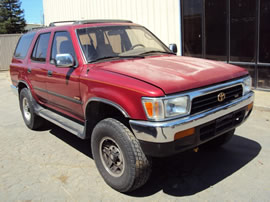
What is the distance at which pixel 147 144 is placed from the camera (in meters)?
2.95

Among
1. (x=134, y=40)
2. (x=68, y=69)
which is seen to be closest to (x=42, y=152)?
(x=68, y=69)

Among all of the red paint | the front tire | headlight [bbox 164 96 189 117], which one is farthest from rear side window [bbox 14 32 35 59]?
headlight [bbox 164 96 189 117]

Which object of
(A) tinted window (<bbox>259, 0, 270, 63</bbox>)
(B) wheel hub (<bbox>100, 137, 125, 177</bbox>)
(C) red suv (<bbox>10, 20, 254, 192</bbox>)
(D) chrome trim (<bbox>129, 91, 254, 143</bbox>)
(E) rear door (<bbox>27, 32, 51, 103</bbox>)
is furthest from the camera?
(A) tinted window (<bbox>259, 0, 270, 63</bbox>)

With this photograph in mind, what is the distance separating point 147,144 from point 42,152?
8.30 ft

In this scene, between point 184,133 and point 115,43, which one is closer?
point 184,133

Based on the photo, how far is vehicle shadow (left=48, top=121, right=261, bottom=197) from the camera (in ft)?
11.4

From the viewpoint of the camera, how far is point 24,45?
6.11 m

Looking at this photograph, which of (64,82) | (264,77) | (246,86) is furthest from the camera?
(264,77)

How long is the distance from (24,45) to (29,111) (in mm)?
1383

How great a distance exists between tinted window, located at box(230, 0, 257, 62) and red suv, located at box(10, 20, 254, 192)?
4.34 metres

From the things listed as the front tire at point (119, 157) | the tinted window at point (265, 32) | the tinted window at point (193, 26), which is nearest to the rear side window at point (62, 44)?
the front tire at point (119, 157)

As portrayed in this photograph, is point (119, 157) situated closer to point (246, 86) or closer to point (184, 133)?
point (184, 133)

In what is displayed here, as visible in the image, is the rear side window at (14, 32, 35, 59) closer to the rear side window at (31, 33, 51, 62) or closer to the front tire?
the rear side window at (31, 33, 51, 62)

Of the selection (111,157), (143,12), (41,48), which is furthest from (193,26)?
(111,157)
